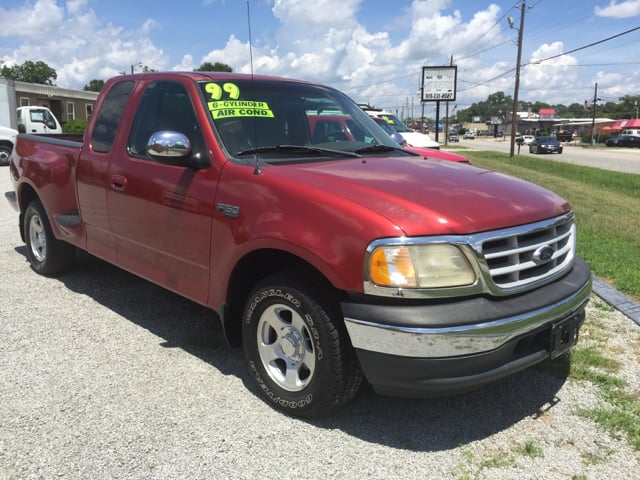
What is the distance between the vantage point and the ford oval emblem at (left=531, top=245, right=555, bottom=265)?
287 centimetres

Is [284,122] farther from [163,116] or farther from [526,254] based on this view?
[526,254]

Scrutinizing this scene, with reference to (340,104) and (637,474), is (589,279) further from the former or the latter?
(340,104)

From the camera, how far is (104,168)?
14.1 ft

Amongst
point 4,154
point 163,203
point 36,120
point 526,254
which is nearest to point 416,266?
point 526,254

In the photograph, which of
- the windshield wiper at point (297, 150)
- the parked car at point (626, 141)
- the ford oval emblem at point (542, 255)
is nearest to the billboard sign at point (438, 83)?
the windshield wiper at point (297, 150)

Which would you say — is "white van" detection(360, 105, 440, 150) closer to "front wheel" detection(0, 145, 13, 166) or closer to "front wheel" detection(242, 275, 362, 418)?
"front wheel" detection(242, 275, 362, 418)

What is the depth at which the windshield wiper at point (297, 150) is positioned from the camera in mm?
3455

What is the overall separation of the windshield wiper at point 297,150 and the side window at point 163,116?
0.35 m

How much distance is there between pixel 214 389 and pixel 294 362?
0.65 m

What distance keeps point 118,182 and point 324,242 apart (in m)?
2.10

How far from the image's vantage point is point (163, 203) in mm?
3682

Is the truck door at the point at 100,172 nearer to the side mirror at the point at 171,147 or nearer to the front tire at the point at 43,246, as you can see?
the front tire at the point at 43,246

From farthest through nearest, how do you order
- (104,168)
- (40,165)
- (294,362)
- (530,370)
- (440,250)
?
1. (40,165)
2. (104,168)
3. (530,370)
4. (294,362)
5. (440,250)

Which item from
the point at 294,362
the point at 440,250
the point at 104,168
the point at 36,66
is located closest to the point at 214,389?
the point at 294,362
